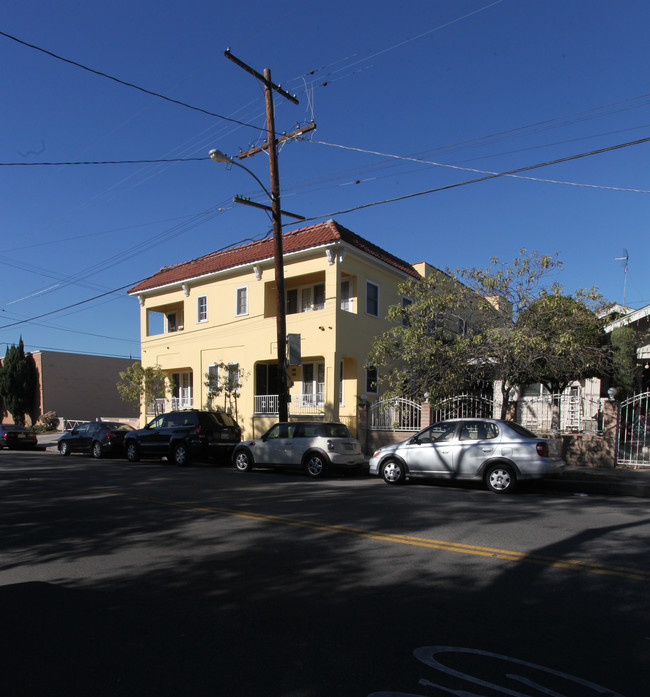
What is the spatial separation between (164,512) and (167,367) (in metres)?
19.1

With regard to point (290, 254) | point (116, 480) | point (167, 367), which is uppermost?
point (290, 254)

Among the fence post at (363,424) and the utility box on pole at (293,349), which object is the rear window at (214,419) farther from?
the fence post at (363,424)

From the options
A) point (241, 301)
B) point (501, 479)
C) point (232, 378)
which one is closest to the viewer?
point (501, 479)

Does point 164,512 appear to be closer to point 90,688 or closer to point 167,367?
point 90,688

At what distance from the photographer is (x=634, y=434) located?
15.1 m

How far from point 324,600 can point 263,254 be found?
1931 cm

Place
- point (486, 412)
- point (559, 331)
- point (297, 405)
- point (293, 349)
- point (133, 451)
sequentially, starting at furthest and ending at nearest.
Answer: point (297, 405) < point (133, 451) < point (293, 349) < point (486, 412) < point (559, 331)

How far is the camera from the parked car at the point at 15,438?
86.5ft

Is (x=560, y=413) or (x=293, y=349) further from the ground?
(x=293, y=349)

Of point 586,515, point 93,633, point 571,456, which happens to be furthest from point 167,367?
point 93,633

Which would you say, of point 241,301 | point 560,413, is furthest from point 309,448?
point 241,301

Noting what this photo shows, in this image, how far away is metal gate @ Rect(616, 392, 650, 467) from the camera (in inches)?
567

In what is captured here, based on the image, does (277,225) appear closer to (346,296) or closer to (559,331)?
(346,296)

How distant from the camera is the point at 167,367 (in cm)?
2739
